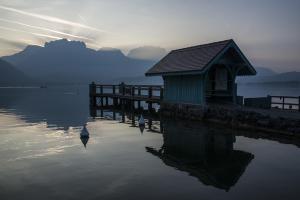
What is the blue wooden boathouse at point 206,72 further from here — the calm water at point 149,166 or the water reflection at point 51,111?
the water reflection at point 51,111

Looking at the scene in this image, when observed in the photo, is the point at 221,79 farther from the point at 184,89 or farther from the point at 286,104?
the point at 286,104

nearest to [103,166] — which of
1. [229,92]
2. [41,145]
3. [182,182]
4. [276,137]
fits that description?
[182,182]

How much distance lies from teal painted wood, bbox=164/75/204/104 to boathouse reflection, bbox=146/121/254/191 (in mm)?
4768

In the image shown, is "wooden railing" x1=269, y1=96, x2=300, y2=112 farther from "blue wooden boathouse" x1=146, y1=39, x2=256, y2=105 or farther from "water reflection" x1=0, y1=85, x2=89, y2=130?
"water reflection" x1=0, y1=85, x2=89, y2=130

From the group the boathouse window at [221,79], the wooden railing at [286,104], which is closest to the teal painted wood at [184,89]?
the boathouse window at [221,79]

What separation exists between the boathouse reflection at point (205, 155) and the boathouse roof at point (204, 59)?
18.5ft

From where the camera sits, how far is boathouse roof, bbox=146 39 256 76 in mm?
24438

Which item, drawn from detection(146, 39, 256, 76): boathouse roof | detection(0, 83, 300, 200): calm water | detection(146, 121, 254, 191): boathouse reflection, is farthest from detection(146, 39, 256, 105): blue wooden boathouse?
detection(0, 83, 300, 200): calm water

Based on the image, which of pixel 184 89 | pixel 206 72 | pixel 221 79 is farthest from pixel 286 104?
pixel 184 89

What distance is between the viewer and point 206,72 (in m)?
25.0

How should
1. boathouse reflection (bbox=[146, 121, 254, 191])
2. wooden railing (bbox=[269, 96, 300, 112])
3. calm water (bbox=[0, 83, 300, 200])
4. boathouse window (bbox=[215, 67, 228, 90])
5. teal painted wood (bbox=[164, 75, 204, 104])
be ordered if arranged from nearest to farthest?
calm water (bbox=[0, 83, 300, 200]) → boathouse reflection (bbox=[146, 121, 254, 191]) → wooden railing (bbox=[269, 96, 300, 112]) → teal painted wood (bbox=[164, 75, 204, 104]) → boathouse window (bbox=[215, 67, 228, 90])

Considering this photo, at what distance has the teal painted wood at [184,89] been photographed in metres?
25.8

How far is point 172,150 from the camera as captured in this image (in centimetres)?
1580

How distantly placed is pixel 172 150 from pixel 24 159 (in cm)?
700
